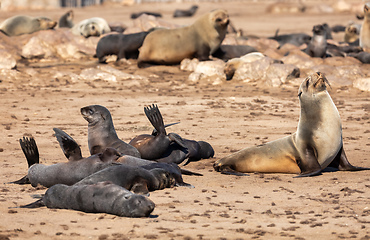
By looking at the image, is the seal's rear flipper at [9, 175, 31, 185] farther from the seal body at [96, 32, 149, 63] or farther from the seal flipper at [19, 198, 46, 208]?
the seal body at [96, 32, 149, 63]

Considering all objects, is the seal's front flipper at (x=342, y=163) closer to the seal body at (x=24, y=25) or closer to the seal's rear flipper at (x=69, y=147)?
the seal's rear flipper at (x=69, y=147)

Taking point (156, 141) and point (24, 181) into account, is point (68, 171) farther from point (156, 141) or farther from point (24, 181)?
point (156, 141)

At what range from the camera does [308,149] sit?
6.32 meters

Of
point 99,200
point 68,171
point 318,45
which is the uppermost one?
point 99,200

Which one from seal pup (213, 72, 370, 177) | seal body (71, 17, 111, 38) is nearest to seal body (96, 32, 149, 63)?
seal body (71, 17, 111, 38)

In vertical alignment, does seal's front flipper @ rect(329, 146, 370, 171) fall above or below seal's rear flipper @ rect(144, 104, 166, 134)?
below

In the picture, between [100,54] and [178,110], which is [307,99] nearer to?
[178,110]

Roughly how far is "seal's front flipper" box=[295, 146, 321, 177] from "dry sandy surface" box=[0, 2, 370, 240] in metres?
0.09

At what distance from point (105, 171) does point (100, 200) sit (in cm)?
60

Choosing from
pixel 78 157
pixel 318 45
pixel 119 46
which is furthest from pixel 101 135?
pixel 318 45

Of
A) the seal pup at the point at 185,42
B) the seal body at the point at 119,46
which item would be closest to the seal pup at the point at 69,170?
the seal pup at the point at 185,42

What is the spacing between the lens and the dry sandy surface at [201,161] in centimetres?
423

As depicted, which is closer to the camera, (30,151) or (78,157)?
(78,157)

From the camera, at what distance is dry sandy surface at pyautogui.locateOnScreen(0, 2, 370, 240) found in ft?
13.9
